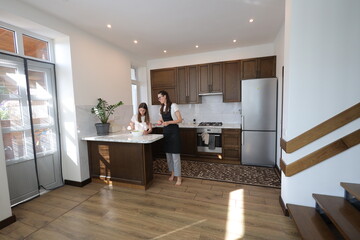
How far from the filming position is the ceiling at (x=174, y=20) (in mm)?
2102

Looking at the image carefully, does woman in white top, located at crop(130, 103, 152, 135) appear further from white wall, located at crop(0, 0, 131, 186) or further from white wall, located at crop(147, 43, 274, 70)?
white wall, located at crop(147, 43, 274, 70)

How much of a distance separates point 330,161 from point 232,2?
227 centimetres

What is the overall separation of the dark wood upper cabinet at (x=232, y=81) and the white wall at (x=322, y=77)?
198 cm

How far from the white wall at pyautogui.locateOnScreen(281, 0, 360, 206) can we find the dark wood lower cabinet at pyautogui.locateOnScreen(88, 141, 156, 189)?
6.67 ft

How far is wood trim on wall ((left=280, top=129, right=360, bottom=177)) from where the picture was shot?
5.10 ft

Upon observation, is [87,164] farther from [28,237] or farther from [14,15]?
[14,15]

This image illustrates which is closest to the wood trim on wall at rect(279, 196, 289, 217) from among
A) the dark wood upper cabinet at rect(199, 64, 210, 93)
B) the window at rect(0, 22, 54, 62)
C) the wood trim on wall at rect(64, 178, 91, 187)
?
the dark wood upper cabinet at rect(199, 64, 210, 93)

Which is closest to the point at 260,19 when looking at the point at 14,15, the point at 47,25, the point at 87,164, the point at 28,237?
the point at 47,25

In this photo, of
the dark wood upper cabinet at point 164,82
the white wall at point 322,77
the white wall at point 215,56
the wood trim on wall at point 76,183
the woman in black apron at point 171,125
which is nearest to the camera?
the white wall at point 322,77

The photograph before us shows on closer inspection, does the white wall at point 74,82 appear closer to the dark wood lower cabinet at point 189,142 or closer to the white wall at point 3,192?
the white wall at point 3,192

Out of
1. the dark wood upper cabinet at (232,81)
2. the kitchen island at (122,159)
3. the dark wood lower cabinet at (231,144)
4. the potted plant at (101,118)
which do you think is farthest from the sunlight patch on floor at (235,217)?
the potted plant at (101,118)

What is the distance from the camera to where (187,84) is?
4102mm

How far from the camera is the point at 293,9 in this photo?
1.62 m

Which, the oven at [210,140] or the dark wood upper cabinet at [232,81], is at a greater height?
the dark wood upper cabinet at [232,81]
